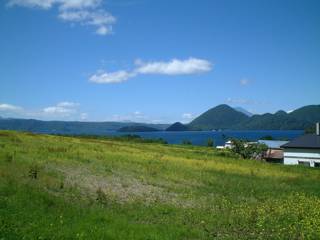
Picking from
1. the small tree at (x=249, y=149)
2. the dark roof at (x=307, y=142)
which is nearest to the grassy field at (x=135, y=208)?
the dark roof at (x=307, y=142)

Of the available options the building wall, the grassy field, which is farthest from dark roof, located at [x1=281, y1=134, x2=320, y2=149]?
the grassy field

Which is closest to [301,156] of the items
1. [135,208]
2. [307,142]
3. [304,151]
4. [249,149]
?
[304,151]

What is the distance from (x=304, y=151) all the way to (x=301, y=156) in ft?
3.44

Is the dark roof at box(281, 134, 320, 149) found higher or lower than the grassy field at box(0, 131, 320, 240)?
higher

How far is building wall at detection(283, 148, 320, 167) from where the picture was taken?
215ft

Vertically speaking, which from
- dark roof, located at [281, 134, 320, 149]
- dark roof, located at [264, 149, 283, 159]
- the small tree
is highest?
dark roof, located at [281, 134, 320, 149]

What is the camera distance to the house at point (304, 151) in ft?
215

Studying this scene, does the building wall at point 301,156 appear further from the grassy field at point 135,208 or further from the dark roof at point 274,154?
the grassy field at point 135,208

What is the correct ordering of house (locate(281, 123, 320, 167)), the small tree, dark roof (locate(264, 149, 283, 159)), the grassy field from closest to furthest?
the grassy field
house (locate(281, 123, 320, 167))
the small tree
dark roof (locate(264, 149, 283, 159))

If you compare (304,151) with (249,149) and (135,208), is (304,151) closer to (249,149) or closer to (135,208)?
(249,149)

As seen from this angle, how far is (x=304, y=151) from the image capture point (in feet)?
221

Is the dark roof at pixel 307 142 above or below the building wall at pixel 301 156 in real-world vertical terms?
above

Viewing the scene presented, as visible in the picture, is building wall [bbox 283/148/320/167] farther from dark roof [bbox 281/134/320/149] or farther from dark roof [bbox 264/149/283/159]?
dark roof [bbox 264/149/283/159]

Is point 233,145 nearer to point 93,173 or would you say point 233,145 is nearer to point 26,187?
point 93,173
